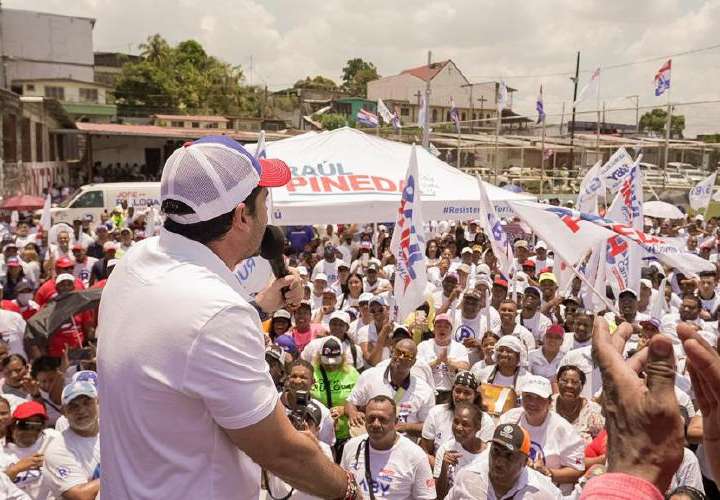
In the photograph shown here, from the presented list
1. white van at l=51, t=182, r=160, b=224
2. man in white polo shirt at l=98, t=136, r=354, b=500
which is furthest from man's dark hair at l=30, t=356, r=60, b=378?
white van at l=51, t=182, r=160, b=224

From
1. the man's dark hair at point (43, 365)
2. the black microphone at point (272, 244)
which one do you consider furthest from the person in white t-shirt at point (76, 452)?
the black microphone at point (272, 244)

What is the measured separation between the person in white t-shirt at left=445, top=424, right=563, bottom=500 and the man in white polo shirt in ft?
7.94

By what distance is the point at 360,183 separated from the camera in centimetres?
975

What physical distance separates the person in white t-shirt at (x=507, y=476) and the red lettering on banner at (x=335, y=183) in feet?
20.0

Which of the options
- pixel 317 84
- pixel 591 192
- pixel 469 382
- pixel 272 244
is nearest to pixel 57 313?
pixel 469 382

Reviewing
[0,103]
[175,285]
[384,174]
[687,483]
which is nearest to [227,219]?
[175,285]

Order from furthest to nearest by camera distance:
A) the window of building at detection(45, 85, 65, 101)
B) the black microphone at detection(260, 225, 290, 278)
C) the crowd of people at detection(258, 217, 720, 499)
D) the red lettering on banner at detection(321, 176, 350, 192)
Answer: the window of building at detection(45, 85, 65, 101) < the red lettering on banner at detection(321, 176, 350, 192) < the crowd of people at detection(258, 217, 720, 499) < the black microphone at detection(260, 225, 290, 278)

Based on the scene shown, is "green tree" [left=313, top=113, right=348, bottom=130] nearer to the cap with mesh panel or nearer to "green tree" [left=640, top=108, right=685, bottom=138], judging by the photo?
"green tree" [left=640, top=108, right=685, bottom=138]

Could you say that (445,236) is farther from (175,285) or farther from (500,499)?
(175,285)

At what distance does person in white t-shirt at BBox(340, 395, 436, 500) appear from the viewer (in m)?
4.14

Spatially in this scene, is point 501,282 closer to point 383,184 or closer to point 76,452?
point 383,184

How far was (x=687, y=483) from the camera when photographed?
3.79m

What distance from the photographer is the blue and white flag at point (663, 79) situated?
17109 millimetres

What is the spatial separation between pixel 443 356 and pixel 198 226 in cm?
491
